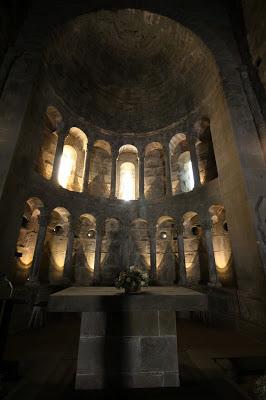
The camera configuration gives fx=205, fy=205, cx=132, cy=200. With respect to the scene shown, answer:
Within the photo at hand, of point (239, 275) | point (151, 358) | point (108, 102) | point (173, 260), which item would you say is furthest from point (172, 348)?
point (108, 102)

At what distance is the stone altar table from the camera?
3557 mm

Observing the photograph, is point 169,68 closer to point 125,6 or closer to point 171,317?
point 125,6

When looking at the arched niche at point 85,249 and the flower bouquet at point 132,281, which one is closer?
the flower bouquet at point 132,281

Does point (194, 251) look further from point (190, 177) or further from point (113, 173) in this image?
point (113, 173)

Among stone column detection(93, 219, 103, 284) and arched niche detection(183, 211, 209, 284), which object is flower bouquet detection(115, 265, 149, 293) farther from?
arched niche detection(183, 211, 209, 284)

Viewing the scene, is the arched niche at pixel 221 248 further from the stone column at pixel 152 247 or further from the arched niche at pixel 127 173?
the arched niche at pixel 127 173

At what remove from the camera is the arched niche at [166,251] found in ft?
38.9

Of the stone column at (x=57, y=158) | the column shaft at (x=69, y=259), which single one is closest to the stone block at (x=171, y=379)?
the column shaft at (x=69, y=259)

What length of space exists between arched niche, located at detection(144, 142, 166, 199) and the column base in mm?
10466

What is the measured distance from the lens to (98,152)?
14867 millimetres

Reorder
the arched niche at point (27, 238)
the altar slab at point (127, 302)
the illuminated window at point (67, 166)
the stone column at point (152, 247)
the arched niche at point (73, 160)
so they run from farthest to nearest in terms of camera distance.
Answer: the arched niche at point (73, 160), the illuminated window at point (67, 166), the stone column at point (152, 247), the arched niche at point (27, 238), the altar slab at point (127, 302)

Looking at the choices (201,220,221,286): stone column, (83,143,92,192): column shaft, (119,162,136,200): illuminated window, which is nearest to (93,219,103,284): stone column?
(83,143,92,192): column shaft

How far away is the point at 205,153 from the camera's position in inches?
495

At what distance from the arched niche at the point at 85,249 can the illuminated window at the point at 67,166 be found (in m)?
2.75
